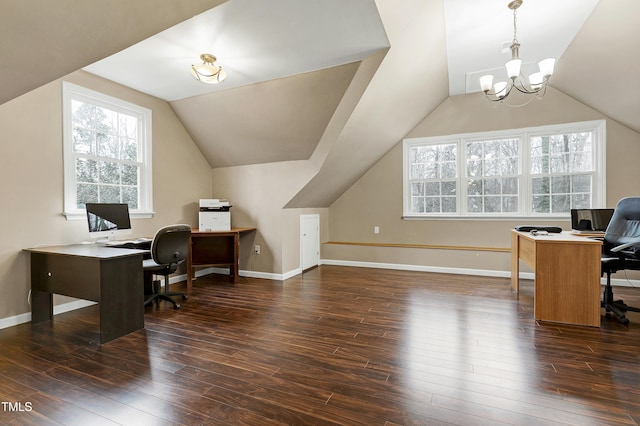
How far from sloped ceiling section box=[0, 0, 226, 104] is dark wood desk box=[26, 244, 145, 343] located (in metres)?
1.33

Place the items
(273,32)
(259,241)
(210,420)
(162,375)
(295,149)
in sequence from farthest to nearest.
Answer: (259,241), (295,149), (273,32), (162,375), (210,420)

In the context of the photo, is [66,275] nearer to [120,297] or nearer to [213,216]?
[120,297]

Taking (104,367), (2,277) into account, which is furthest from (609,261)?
(2,277)

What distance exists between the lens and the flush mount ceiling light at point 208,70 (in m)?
2.99

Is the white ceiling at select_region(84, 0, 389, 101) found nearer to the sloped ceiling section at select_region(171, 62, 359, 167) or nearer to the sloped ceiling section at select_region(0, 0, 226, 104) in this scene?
the sloped ceiling section at select_region(171, 62, 359, 167)

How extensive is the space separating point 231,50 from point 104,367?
9.39 ft

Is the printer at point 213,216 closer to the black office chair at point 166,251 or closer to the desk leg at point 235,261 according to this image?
the desk leg at point 235,261

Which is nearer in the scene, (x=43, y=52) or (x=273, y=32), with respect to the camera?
(x=43, y=52)

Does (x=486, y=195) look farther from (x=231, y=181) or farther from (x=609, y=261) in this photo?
(x=231, y=181)

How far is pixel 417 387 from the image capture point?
5.84ft

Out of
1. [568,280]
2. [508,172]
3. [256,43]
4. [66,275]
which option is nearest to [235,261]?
[66,275]

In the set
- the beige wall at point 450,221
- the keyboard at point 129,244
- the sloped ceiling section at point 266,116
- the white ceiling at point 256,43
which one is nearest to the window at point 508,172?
the beige wall at point 450,221

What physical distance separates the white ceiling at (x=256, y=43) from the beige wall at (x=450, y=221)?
108 inches

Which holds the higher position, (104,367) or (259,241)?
(259,241)
